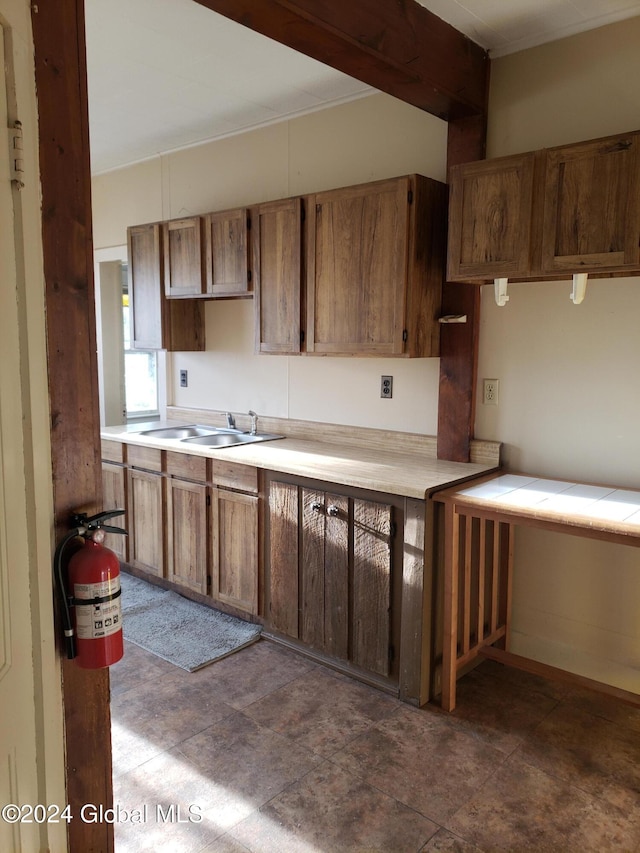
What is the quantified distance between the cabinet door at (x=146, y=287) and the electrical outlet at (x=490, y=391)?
2051mm

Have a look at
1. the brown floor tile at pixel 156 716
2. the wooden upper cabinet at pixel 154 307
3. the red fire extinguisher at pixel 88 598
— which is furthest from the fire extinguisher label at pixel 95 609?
the wooden upper cabinet at pixel 154 307

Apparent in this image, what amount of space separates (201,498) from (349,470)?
96 cm

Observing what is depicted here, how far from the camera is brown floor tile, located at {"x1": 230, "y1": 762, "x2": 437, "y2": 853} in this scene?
1.87 metres

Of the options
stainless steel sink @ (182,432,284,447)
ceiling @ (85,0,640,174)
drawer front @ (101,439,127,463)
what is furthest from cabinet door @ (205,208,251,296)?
drawer front @ (101,439,127,463)

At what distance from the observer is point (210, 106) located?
345 cm

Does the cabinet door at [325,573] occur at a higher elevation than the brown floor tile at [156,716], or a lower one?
higher

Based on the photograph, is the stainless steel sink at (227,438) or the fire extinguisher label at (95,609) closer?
the fire extinguisher label at (95,609)

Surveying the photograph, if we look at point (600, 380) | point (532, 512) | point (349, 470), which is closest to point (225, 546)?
point (349, 470)

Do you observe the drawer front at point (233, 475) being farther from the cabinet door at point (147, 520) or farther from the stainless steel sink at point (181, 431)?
the stainless steel sink at point (181, 431)

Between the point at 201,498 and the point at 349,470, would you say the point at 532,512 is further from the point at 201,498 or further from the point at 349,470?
the point at 201,498

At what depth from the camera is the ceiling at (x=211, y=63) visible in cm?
244

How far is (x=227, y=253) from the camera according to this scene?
138 inches

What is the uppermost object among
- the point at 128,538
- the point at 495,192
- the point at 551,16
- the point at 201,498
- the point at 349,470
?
the point at 551,16

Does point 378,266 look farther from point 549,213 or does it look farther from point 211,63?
point 211,63
